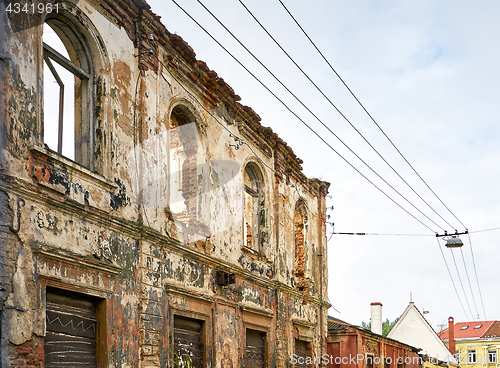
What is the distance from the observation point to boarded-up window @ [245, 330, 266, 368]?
13.1m

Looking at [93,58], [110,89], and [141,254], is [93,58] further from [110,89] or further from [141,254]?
[141,254]

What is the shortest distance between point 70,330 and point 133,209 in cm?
223

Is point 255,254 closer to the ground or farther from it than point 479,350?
farther from it

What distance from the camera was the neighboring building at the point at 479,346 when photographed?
2037 inches

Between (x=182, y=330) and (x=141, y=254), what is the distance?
6.51ft

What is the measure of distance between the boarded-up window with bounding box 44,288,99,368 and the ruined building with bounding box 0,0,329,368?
0.07ft

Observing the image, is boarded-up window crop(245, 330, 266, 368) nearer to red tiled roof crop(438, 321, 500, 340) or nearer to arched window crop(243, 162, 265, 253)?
arched window crop(243, 162, 265, 253)

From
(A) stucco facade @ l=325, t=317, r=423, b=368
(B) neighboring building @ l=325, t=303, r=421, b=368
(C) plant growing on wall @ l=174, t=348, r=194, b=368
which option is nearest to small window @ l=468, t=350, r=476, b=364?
(B) neighboring building @ l=325, t=303, r=421, b=368

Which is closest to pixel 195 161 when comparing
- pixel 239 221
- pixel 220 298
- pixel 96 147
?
pixel 239 221

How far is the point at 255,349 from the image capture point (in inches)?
530

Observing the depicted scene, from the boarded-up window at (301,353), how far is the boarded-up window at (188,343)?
5.12 m

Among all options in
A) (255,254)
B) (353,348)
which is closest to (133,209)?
(255,254)

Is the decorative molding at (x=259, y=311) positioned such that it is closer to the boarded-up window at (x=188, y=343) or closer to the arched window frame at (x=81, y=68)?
the boarded-up window at (x=188, y=343)

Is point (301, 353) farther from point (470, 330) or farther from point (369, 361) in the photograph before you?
point (470, 330)
